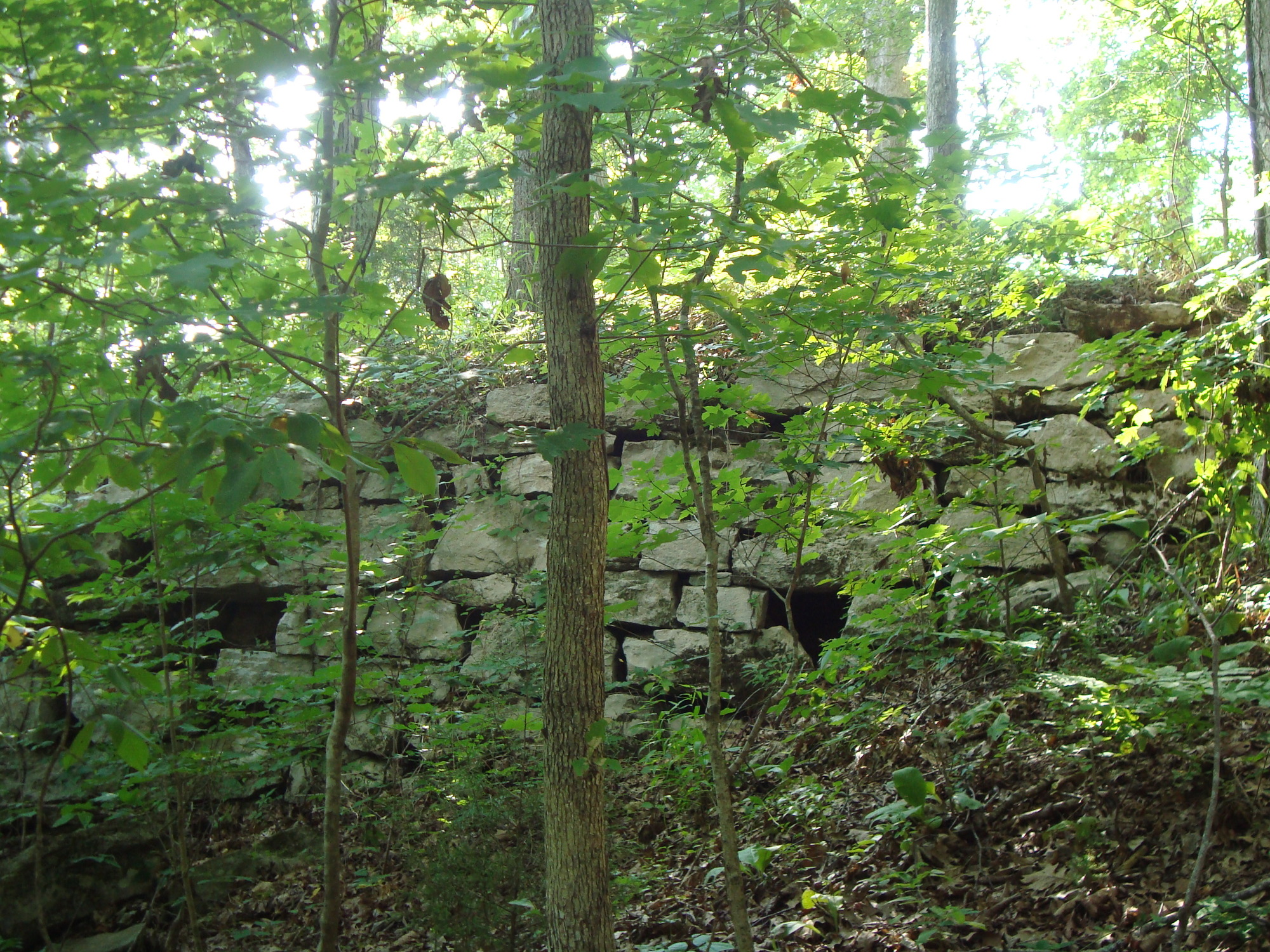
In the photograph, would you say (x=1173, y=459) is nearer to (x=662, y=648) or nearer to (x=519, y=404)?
(x=662, y=648)

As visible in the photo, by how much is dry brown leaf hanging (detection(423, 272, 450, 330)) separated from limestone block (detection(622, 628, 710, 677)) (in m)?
3.11

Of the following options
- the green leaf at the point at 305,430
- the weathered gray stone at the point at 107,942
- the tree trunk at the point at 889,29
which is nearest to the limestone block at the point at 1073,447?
the tree trunk at the point at 889,29

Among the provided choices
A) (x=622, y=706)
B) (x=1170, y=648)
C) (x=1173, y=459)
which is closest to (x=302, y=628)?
(x=622, y=706)

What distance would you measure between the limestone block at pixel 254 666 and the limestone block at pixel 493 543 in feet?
3.87

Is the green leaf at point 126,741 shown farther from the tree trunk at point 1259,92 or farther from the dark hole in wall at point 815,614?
the tree trunk at point 1259,92

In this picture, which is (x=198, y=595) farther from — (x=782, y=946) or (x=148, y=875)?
(x=782, y=946)

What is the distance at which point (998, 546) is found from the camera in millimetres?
4488

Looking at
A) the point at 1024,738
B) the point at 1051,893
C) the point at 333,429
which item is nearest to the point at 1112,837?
the point at 1051,893

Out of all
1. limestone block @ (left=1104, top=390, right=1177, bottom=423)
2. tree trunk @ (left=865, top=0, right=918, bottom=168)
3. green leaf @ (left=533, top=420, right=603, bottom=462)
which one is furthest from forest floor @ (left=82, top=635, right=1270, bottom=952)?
tree trunk @ (left=865, top=0, right=918, bottom=168)

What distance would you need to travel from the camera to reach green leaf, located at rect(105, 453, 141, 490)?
5.88ft

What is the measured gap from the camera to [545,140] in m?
2.86

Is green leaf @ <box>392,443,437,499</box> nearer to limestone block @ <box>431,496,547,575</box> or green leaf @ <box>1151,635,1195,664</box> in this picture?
green leaf @ <box>1151,635,1195,664</box>

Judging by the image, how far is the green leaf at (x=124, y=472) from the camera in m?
1.79

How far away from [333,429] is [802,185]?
2.13 metres
